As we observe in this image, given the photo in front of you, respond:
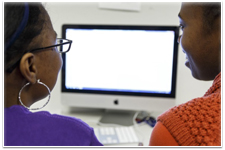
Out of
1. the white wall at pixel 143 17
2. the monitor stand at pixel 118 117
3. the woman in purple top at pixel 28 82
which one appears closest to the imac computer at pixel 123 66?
the monitor stand at pixel 118 117

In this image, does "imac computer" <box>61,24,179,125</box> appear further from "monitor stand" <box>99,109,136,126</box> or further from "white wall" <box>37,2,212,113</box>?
"white wall" <box>37,2,212,113</box>

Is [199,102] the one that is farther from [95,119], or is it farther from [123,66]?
[95,119]

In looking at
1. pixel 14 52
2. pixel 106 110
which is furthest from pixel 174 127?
pixel 106 110

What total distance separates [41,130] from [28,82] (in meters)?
0.12

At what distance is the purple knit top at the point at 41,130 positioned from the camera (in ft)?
1.27

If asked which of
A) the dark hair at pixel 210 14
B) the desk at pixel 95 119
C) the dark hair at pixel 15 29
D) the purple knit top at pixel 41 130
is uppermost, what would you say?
the dark hair at pixel 210 14

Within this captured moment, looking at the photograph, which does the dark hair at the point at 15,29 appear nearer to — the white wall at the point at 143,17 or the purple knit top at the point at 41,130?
the purple knit top at the point at 41,130

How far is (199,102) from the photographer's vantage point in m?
0.40

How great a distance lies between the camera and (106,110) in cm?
116

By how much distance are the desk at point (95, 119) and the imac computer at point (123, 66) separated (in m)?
0.08

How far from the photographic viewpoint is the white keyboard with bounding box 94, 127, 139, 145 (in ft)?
2.48

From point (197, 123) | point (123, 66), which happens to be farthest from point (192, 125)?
point (123, 66)

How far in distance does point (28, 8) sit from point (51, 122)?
0.23 metres

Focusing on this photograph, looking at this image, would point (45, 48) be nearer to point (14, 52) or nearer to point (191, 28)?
point (14, 52)
